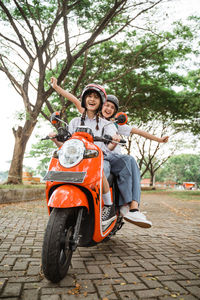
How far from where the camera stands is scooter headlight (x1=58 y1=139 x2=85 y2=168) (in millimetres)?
2387

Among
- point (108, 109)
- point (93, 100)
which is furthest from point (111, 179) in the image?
point (108, 109)

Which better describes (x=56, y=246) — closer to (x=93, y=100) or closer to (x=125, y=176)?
(x=125, y=176)

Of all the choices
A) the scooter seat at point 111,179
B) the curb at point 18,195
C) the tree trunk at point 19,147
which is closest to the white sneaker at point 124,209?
the scooter seat at point 111,179

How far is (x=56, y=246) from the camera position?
2.09 metres

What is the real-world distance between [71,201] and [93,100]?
1387mm

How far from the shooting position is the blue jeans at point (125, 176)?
10.4ft

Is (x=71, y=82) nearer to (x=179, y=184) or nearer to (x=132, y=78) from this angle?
(x=132, y=78)

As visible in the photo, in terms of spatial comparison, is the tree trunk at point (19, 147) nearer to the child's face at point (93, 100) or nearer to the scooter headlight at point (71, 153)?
the child's face at point (93, 100)

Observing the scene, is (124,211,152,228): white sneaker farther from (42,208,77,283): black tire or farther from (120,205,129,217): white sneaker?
(42,208,77,283): black tire

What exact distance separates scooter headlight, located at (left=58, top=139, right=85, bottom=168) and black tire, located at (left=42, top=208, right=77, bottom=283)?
42 centimetres

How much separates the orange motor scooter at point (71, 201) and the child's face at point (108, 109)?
120cm

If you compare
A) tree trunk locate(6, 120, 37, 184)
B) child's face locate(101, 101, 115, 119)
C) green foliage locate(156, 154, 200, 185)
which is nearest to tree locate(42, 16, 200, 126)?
tree trunk locate(6, 120, 37, 184)

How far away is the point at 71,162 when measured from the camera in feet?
7.84

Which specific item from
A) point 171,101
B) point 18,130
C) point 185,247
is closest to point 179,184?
point 171,101
